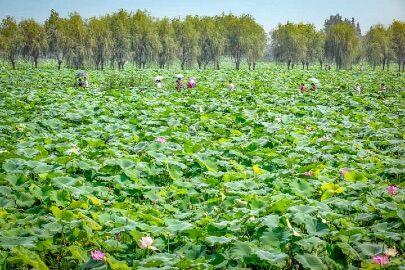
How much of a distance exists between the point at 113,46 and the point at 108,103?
1575 inches

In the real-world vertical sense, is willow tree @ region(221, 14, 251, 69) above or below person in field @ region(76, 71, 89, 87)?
above

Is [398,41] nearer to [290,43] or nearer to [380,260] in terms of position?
[290,43]

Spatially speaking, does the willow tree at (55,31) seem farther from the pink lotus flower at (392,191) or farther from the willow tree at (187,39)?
the pink lotus flower at (392,191)

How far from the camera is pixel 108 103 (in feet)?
36.7

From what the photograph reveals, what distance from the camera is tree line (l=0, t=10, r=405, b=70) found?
44875 mm

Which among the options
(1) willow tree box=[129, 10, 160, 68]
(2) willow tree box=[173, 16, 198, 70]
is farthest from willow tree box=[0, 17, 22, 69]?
(2) willow tree box=[173, 16, 198, 70]

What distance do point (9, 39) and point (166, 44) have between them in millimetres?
20311

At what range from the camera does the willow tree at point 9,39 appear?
134 feet

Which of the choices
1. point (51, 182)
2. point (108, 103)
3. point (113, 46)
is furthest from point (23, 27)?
point (51, 182)

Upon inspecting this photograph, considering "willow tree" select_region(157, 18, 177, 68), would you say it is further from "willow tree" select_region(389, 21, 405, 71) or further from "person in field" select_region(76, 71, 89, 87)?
"willow tree" select_region(389, 21, 405, 71)

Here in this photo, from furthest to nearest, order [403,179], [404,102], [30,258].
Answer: [404,102] < [403,179] < [30,258]

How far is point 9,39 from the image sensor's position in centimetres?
4194

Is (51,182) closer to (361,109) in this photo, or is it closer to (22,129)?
(22,129)

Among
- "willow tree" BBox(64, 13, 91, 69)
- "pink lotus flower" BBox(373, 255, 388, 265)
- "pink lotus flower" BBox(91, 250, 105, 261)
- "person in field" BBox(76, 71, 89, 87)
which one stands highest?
"willow tree" BBox(64, 13, 91, 69)
